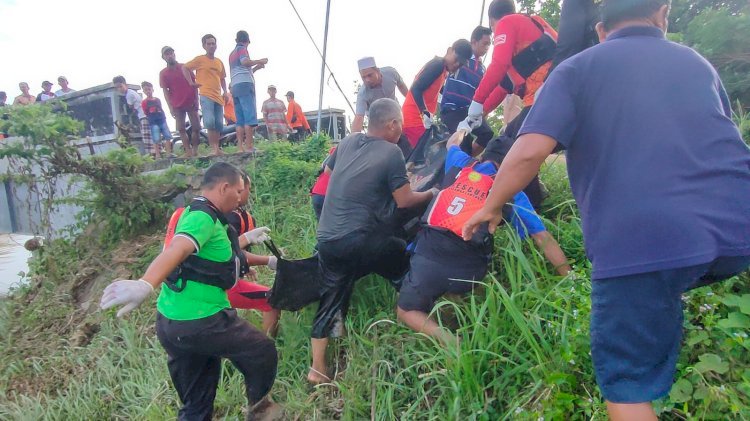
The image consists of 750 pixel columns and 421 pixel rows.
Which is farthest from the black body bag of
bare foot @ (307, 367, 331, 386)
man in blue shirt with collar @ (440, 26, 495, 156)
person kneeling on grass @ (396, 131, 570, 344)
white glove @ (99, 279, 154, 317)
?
man in blue shirt with collar @ (440, 26, 495, 156)

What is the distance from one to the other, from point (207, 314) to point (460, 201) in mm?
1505

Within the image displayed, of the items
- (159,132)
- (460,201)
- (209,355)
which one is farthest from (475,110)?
(159,132)

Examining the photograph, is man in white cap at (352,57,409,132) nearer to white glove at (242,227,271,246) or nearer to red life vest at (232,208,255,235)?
red life vest at (232,208,255,235)

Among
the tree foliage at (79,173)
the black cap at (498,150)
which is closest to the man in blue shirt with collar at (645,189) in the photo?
the black cap at (498,150)

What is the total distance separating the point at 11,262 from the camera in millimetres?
7984

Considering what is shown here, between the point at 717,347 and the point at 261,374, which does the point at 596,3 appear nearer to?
the point at 717,347

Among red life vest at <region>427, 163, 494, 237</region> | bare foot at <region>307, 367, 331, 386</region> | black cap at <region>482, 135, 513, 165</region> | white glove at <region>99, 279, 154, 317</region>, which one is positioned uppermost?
black cap at <region>482, 135, 513, 165</region>

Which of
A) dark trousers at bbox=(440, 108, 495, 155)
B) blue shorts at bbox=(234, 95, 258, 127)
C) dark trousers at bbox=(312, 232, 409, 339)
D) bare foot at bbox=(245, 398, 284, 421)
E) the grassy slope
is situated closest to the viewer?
the grassy slope

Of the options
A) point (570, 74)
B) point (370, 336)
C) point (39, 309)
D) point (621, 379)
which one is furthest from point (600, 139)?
point (39, 309)

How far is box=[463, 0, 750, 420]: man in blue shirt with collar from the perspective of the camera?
4.78 feet

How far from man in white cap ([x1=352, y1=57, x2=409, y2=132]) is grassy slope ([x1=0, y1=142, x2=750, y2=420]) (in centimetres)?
123

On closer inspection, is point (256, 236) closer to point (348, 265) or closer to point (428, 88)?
point (348, 265)

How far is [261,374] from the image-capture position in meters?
2.81

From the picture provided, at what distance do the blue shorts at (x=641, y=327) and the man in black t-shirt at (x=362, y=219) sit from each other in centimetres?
175
